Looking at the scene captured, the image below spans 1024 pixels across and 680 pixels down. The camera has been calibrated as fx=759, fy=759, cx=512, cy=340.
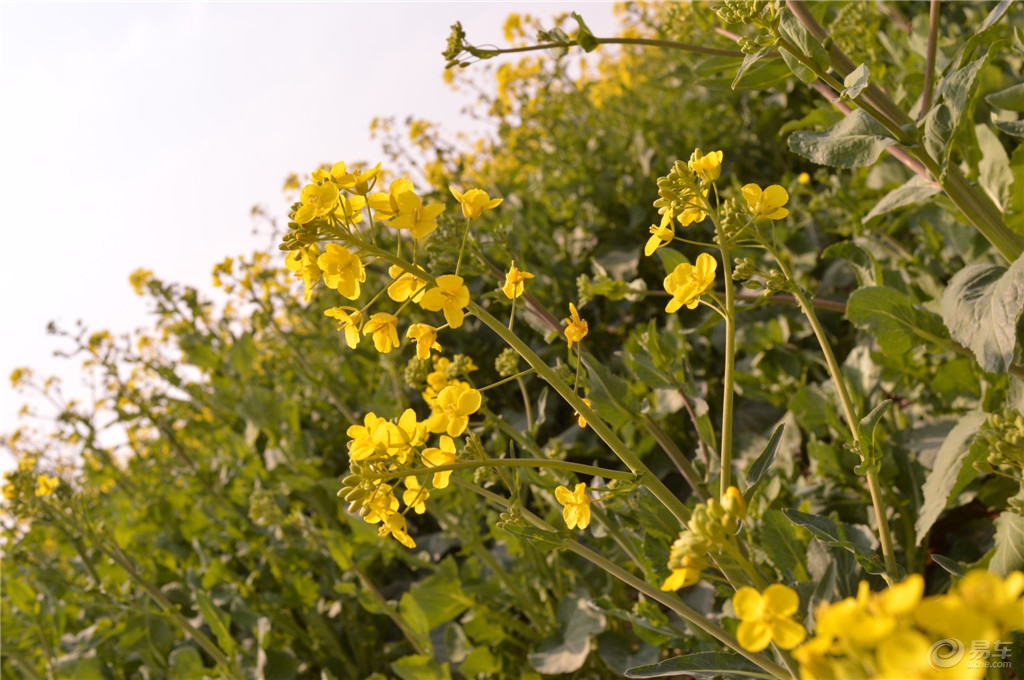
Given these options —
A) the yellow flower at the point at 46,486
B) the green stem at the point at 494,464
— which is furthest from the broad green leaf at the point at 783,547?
the yellow flower at the point at 46,486

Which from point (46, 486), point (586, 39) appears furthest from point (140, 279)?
point (586, 39)

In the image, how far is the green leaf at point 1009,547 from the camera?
1479mm

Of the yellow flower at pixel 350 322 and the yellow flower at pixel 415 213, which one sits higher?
the yellow flower at pixel 415 213

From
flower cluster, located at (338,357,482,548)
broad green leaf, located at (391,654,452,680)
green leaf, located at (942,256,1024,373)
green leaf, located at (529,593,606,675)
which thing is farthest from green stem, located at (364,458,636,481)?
broad green leaf, located at (391,654,452,680)

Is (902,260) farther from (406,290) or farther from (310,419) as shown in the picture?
(310,419)

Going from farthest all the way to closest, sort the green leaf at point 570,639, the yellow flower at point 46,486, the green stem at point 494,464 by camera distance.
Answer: the yellow flower at point 46,486
the green leaf at point 570,639
the green stem at point 494,464

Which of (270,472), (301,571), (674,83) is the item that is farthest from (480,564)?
(674,83)

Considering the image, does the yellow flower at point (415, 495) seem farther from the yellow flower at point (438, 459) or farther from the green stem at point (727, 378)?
the green stem at point (727, 378)

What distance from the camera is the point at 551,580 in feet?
8.79

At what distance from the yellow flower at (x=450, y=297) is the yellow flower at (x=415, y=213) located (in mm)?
117

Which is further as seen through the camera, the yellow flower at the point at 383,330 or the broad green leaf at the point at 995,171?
the broad green leaf at the point at 995,171

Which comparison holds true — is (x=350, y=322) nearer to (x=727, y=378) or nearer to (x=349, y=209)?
(x=349, y=209)

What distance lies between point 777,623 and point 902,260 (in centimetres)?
217

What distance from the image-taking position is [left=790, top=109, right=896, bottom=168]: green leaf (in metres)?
1.49
